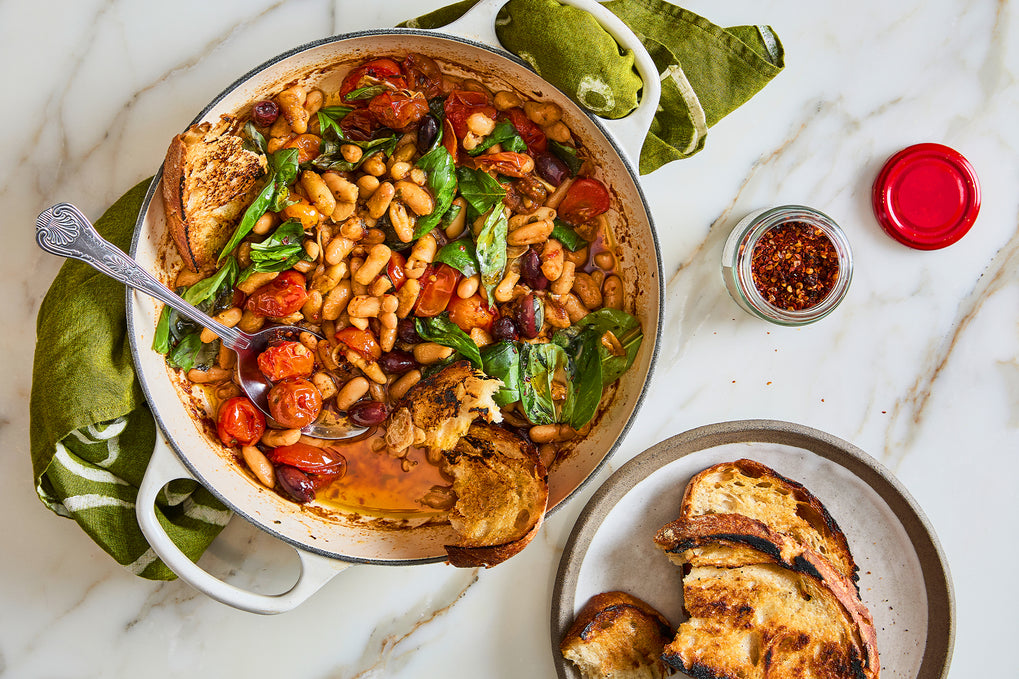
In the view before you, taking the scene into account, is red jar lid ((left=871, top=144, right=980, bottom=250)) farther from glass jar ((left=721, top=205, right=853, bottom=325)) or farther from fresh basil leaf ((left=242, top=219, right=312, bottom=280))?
fresh basil leaf ((left=242, top=219, right=312, bottom=280))

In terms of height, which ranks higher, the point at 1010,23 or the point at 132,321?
the point at 1010,23

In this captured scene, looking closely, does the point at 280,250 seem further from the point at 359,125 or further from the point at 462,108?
the point at 462,108

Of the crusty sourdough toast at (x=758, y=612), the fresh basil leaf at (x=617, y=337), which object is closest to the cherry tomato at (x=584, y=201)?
the fresh basil leaf at (x=617, y=337)

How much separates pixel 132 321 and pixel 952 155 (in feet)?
8.40

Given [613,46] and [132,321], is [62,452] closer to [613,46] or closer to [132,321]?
[132,321]

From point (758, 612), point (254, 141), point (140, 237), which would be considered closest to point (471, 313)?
point (254, 141)

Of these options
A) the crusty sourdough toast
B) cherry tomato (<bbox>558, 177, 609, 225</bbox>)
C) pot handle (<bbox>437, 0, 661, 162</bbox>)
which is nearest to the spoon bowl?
cherry tomato (<bbox>558, 177, 609, 225</bbox>)

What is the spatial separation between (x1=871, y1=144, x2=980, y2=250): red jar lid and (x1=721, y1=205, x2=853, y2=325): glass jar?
0.88 feet

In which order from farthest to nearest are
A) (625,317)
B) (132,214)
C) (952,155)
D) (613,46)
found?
(952,155) → (625,317) → (132,214) → (613,46)

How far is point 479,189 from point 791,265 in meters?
1.00

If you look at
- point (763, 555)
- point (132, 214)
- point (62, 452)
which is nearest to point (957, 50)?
point (763, 555)

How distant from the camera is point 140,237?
1.87m

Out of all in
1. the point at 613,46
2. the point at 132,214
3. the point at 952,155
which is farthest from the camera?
the point at 952,155

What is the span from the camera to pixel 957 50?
2.33 metres
